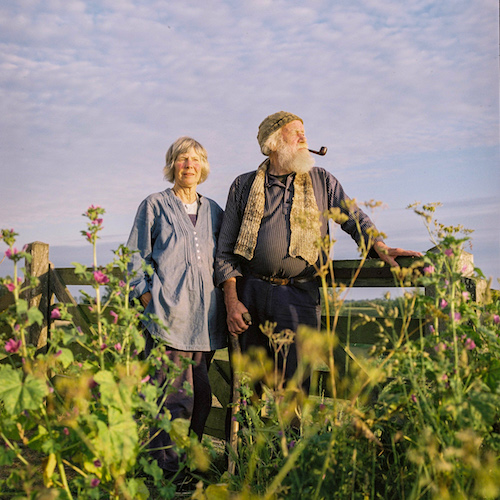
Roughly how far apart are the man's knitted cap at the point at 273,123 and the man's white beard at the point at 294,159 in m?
0.12

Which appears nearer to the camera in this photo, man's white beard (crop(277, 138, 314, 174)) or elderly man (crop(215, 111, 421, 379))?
Answer: elderly man (crop(215, 111, 421, 379))

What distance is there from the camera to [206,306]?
324cm

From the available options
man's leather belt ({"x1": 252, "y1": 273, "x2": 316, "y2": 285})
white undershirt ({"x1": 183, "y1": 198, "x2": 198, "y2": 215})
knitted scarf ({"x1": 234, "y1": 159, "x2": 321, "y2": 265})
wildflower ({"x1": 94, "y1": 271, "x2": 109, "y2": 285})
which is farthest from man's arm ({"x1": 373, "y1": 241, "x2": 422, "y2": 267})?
wildflower ({"x1": 94, "y1": 271, "x2": 109, "y2": 285})

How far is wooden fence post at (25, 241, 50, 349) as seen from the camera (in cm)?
467

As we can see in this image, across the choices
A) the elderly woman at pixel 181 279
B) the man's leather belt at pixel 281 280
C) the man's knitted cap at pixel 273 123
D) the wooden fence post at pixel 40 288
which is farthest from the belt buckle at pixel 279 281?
the wooden fence post at pixel 40 288

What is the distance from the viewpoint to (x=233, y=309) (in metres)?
3.14

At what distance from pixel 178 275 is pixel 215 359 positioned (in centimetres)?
100

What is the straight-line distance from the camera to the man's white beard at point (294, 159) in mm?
3365

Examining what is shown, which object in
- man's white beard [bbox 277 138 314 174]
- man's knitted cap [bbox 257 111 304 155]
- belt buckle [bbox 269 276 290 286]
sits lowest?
belt buckle [bbox 269 276 290 286]

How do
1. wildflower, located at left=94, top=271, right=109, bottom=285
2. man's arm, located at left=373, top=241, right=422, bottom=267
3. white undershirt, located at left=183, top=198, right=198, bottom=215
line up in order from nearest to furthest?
wildflower, located at left=94, top=271, right=109, bottom=285 < man's arm, located at left=373, top=241, right=422, bottom=267 < white undershirt, located at left=183, top=198, right=198, bottom=215

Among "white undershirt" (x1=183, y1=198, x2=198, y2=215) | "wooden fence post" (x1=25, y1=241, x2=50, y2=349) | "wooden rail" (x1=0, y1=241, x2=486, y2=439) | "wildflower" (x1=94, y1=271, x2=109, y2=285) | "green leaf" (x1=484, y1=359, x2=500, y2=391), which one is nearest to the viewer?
"green leaf" (x1=484, y1=359, x2=500, y2=391)

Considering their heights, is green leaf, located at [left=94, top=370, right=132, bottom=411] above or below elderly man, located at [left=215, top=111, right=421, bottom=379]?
below

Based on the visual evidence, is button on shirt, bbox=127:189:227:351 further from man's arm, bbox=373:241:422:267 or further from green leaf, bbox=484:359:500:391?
green leaf, bbox=484:359:500:391

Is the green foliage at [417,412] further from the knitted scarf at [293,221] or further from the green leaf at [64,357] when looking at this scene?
the knitted scarf at [293,221]
